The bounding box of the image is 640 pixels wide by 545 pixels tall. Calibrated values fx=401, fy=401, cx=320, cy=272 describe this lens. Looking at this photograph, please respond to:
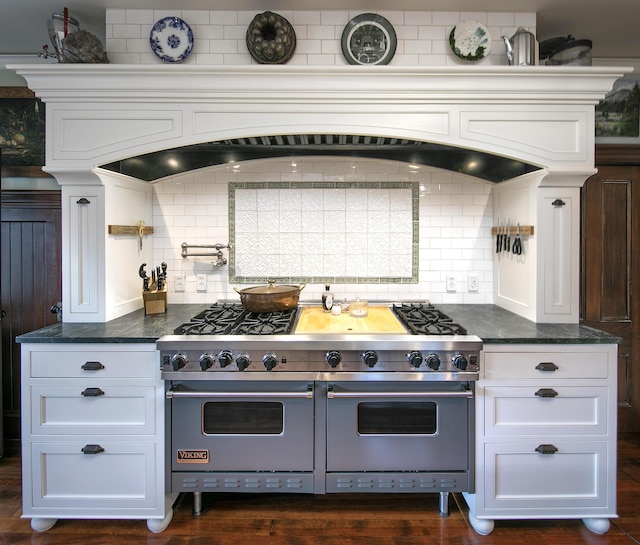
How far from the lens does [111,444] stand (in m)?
1.94

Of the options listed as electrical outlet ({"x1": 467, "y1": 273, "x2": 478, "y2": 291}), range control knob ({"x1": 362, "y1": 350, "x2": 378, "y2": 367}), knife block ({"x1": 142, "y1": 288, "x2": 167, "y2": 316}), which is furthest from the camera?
electrical outlet ({"x1": 467, "y1": 273, "x2": 478, "y2": 291})

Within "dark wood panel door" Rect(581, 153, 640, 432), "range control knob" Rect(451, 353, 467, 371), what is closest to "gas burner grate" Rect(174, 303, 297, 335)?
"range control knob" Rect(451, 353, 467, 371)

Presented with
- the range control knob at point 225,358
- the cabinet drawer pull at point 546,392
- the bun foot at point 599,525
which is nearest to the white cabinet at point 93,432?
the range control knob at point 225,358

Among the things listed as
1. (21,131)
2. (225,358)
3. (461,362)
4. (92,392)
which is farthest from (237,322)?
(21,131)

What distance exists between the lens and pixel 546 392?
1.90 metres

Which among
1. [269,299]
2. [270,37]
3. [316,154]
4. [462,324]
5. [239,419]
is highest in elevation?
[270,37]

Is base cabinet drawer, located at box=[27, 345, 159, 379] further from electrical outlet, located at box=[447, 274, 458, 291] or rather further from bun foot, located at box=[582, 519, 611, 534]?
bun foot, located at box=[582, 519, 611, 534]

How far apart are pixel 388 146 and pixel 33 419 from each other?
2449mm

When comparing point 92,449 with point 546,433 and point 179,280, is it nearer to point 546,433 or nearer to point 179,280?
point 179,280

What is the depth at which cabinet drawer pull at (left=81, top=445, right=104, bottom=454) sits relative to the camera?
1917 mm

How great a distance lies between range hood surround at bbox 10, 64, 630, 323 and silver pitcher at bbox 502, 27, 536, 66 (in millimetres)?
149

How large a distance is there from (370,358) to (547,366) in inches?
33.7

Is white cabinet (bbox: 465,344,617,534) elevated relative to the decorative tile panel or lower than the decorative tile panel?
lower

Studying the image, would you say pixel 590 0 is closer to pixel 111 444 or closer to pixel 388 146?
pixel 388 146
